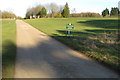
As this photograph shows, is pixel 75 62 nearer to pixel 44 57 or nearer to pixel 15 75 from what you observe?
pixel 44 57

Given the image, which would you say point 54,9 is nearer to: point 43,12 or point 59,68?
point 43,12

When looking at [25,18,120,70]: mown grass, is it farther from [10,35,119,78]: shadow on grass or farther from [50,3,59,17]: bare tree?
[50,3,59,17]: bare tree

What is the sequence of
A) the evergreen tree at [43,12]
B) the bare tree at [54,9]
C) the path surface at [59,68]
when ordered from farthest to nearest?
the bare tree at [54,9], the evergreen tree at [43,12], the path surface at [59,68]

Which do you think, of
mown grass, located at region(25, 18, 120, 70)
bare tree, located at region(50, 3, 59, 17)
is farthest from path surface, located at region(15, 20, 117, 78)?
bare tree, located at region(50, 3, 59, 17)

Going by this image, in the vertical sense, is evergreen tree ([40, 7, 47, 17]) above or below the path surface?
above

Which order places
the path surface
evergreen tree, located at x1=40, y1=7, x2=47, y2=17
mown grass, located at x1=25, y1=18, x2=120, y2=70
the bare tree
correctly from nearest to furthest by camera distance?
the path surface → mown grass, located at x1=25, y1=18, x2=120, y2=70 → evergreen tree, located at x1=40, y1=7, x2=47, y2=17 → the bare tree

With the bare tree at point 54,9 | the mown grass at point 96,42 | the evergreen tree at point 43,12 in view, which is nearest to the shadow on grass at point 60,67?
the mown grass at point 96,42

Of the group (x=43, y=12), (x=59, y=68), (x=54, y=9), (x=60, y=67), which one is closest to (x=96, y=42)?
(x=60, y=67)

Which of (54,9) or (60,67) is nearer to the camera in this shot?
(60,67)

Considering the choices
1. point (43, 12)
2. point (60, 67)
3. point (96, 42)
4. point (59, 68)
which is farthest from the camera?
point (43, 12)

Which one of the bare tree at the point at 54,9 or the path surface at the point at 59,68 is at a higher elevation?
the bare tree at the point at 54,9

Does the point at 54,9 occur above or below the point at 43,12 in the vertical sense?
above

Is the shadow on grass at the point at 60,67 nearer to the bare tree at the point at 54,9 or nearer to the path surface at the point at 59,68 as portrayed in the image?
the path surface at the point at 59,68

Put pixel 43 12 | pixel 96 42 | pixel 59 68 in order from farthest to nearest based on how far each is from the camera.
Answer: pixel 43 12 → pixel 96 42 → pixel 59 68
